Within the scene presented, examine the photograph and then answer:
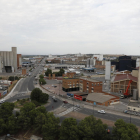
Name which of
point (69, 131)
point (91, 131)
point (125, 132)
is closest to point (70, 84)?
point (69, 131)

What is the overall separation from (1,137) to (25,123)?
4.64 meters

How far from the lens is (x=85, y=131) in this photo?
2070cm

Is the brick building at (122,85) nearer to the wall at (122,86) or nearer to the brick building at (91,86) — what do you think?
the wall at (122,86)

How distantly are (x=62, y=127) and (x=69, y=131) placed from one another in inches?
55.9

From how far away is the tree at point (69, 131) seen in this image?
20.9 m

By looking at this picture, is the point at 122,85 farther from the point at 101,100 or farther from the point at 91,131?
the point at 91,131

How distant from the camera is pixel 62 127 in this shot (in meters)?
22.3

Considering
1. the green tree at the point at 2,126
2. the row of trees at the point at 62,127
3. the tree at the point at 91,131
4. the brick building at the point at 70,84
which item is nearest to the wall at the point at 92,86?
the brick building at the point at 70,84

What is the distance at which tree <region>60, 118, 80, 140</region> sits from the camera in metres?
20.9

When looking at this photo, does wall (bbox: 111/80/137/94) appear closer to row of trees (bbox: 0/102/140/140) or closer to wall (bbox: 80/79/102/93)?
wall (bbox: 80/79/102/93)

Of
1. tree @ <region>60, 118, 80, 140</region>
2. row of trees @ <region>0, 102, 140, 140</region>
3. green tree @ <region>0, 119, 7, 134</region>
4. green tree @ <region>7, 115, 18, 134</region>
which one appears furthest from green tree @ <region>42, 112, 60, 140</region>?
green tree @ <region>0, 119, 7, 134</region>

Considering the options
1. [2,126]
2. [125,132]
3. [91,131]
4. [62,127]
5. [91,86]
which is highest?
[91,86]

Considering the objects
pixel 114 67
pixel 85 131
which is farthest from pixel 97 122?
pixel 114 67

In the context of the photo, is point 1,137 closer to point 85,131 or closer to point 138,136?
point 85,131
